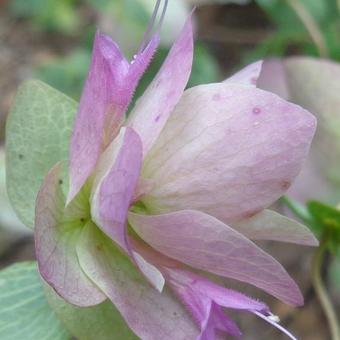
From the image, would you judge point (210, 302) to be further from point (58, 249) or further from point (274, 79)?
point (274, 79)

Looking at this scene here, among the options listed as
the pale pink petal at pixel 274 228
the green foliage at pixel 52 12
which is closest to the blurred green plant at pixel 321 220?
the pale pink petal at pixel 274 228

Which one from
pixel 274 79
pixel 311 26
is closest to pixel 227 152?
pixel 274 79

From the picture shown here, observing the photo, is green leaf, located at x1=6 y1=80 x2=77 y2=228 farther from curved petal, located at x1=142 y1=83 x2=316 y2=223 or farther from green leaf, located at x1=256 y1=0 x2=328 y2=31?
green leaf, located at x1=256 y1=0 x2=328 y2=31

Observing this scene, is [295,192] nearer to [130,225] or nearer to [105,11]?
[130,225]

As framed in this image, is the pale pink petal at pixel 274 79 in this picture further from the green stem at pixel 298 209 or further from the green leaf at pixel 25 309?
the green leaf at pixel 25 309

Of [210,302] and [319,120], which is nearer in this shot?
[210,302]

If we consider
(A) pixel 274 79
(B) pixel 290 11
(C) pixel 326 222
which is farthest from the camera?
(B) pixel 290 11

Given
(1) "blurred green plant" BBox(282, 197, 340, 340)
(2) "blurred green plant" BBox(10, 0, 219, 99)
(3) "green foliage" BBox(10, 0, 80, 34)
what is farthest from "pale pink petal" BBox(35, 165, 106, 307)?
(3) "green foliage" BBox(10, 0, 80, 34)
